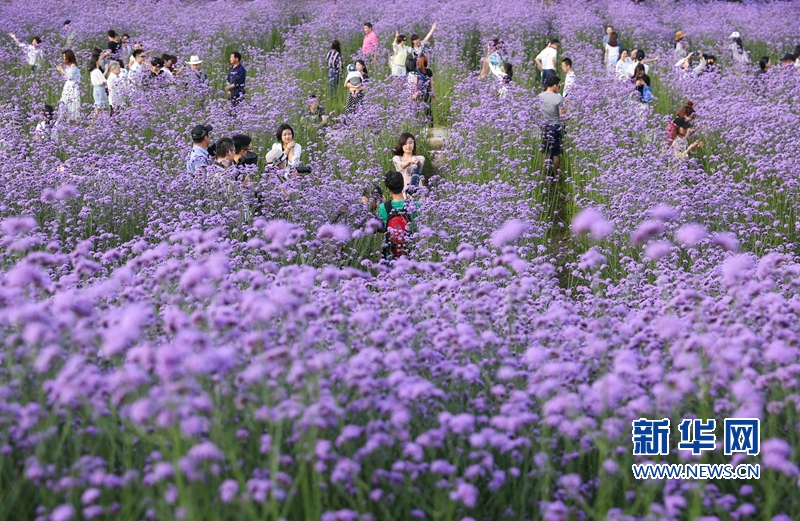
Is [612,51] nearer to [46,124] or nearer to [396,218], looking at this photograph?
[396,218]

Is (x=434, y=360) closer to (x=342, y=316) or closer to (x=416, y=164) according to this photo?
(x=342, y=316)

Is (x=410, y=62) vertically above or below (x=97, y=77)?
above

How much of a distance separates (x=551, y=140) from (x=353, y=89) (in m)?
3.75

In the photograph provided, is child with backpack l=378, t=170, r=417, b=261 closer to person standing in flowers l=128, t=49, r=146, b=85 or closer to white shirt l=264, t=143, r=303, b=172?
white shirt l=264, t=143, r=303, b=172

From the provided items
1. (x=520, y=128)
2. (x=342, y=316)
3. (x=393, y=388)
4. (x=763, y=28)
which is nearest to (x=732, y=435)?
(x=393, y=388)

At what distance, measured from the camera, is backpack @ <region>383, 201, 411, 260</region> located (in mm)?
8016

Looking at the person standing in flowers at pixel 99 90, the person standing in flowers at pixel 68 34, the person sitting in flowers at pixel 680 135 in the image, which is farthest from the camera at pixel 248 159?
the person standing in flowers at pixel 68 34

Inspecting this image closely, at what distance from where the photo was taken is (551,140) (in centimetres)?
1141

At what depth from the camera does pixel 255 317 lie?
129 inches

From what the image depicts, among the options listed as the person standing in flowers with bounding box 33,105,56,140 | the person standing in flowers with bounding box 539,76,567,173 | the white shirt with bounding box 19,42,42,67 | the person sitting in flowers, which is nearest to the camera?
the person standing in flowers with bounding box 33,105,56,140

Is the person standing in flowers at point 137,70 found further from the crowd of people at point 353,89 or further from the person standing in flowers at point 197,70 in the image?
the person standing in flowers at point 197,70

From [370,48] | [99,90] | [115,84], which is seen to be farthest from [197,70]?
[370,48]

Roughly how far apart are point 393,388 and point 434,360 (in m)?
0.57

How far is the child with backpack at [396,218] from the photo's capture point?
806cm
